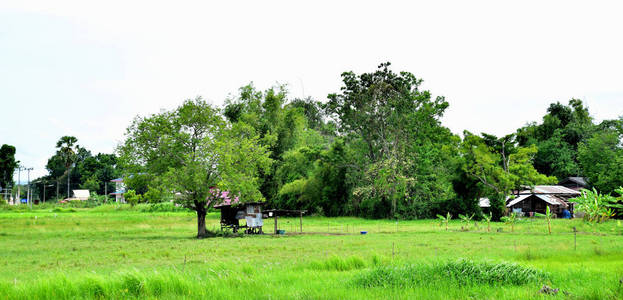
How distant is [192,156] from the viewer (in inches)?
1213

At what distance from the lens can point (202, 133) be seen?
104 feet

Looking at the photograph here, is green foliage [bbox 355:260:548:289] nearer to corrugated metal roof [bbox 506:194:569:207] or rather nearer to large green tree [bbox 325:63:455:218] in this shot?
large green tree [bbox 325:63:455:218]

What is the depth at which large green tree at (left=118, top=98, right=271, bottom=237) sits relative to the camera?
1177 inches

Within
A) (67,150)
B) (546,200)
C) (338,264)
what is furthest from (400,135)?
(67,150)

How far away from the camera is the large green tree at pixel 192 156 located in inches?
1177

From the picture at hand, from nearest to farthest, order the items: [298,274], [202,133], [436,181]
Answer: [298,274]
[202,133]
[436,181]

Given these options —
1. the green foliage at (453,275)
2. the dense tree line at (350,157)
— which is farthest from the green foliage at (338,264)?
the dense tree line at (350,157)

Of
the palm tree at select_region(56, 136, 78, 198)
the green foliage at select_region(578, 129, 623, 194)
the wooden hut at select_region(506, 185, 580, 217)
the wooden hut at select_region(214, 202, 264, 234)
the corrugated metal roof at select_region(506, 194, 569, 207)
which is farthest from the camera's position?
the palm tree at select_region(56, 136, 78, 198)

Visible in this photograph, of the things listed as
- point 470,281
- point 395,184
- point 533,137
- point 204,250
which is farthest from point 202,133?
point 533,137

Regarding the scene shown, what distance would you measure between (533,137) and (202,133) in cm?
6716

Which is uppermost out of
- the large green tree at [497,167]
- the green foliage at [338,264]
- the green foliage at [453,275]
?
the large green tree at [497,167]

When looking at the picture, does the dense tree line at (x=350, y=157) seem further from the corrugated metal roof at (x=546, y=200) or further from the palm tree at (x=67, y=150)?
the palm tree at (x=67, y=150)

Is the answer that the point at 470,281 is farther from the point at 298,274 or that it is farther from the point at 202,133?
the point at 202,133

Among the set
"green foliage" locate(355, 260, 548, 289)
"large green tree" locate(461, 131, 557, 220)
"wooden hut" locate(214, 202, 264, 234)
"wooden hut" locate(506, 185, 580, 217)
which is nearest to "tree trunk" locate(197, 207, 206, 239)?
"wooden hut" locate(214, 202, 264, 234)
